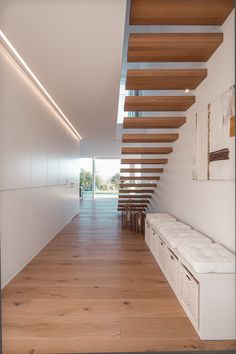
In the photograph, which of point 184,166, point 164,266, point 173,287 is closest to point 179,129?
point 184,166

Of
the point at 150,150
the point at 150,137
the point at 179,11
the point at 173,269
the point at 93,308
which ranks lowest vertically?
the point at 93,308

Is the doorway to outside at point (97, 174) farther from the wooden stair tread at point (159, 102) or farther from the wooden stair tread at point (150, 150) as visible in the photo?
the wooden stair tread at point (159, 102)

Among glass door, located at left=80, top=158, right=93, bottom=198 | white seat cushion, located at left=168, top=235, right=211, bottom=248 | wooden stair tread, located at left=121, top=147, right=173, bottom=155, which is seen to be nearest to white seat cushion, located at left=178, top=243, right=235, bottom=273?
white seat cushion, located at left=168, top=235, right=211, bottom=248

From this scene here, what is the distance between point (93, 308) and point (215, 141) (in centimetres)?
203

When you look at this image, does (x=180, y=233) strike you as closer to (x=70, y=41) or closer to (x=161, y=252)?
(x=161, y=252)

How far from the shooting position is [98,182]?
46.6 feet

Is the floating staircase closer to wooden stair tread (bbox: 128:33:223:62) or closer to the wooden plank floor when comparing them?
wooden stair tread (bbox: 128:33:223:62)

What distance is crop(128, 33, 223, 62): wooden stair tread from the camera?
235 centimetres

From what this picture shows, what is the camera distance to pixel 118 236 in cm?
532

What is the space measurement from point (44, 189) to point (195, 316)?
3100 mm

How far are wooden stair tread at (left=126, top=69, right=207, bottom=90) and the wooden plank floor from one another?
2.41 metres

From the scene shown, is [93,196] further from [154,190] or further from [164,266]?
[164,266]

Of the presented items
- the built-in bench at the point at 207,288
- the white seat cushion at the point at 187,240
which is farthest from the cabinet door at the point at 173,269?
the white seat cushion at the point at 187,240

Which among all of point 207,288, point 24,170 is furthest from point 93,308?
point 24,170
